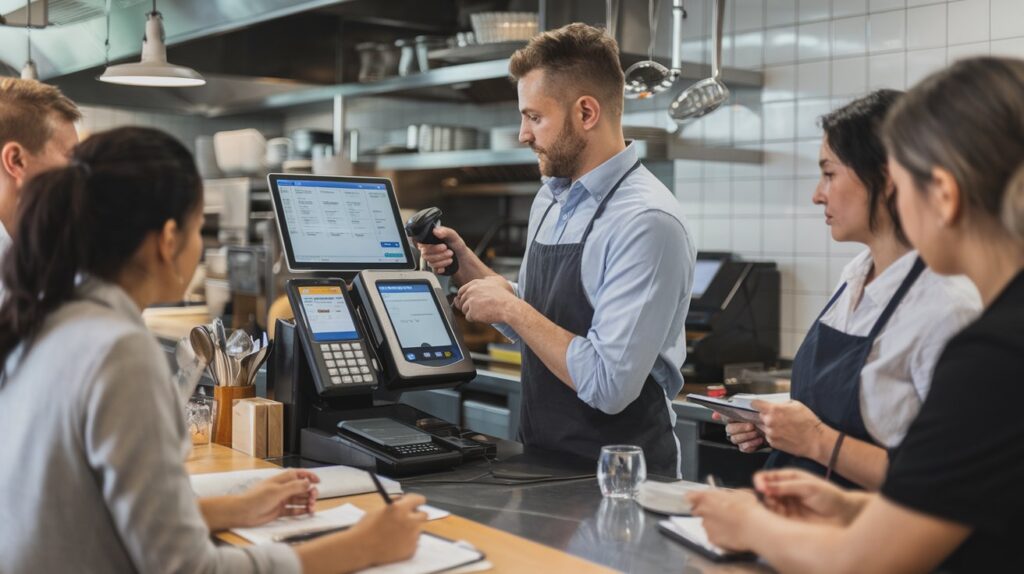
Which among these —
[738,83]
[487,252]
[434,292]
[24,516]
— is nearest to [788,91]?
[738,83]

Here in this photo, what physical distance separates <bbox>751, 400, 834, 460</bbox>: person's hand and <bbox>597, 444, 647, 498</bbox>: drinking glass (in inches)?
9.0

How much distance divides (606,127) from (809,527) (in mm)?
1303

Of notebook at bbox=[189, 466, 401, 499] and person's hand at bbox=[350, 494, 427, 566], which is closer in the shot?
person's hand at bbox=[350, 494, 427, 566]

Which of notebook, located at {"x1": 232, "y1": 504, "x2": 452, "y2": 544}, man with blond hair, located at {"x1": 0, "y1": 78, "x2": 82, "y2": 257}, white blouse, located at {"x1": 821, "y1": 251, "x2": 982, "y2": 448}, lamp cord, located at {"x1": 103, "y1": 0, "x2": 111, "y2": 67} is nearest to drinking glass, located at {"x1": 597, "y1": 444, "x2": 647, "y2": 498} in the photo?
notebook, located at {"x1": 232, "y1": 504, "x2": 452, "y2": 544}

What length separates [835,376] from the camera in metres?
1.84

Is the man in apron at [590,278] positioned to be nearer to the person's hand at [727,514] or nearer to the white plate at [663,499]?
the white plate at [663,499]

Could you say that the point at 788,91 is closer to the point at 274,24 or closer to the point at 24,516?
the point at 274,24

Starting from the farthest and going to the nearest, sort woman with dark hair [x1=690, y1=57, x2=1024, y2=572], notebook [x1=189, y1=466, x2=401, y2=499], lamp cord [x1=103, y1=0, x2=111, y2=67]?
lamp cord [x1=103, y1=0, x2=111, y2=67], notebook [x1=189, y1=466, x2=401, y2=499], woman with dark hair [x1=690, y1=57, x2=1024, y2=572]

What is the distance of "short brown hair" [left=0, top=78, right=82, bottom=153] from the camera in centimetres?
246

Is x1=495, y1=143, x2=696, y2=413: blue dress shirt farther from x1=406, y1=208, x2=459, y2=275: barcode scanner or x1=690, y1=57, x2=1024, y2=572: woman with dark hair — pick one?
x1=690, y1=57, x2=1024, y2=572: woman with dark hair


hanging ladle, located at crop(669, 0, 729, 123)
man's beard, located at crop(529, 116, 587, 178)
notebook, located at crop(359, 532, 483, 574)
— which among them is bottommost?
notebook, located at crop(359, 532, 483, 574)

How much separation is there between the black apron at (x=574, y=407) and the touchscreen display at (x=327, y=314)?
43cm

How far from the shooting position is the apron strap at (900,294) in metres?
1.79

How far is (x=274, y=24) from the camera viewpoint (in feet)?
18.5
